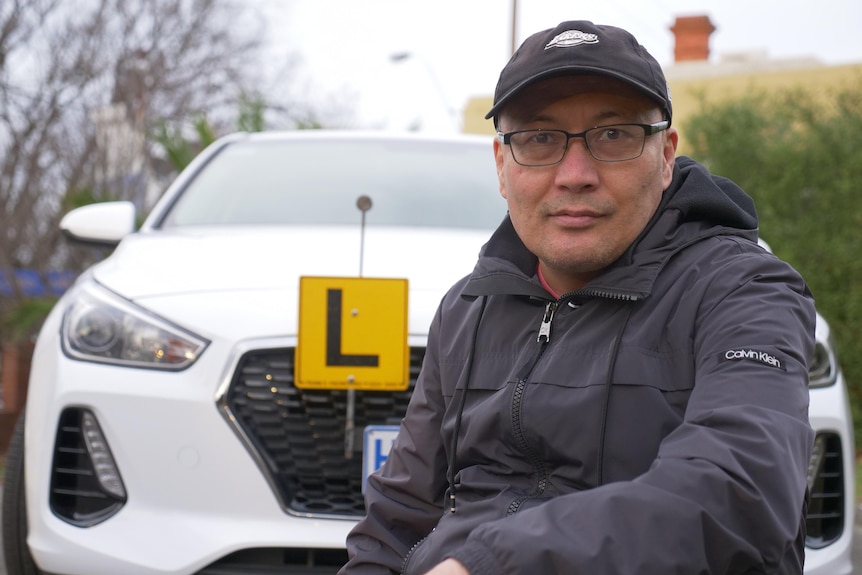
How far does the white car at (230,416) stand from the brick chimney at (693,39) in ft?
91.2

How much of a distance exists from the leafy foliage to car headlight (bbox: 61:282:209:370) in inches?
212

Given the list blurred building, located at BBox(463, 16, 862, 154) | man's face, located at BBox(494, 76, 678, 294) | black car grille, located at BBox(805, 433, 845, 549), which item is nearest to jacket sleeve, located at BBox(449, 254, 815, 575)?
man's face, located at BBox(494, 76, 678, 294)

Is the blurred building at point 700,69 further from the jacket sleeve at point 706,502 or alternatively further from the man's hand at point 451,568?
the man's hand at point 451,568

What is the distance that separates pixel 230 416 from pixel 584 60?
1.59m

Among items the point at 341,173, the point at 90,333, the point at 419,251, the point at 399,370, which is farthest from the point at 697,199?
the point at 341,173

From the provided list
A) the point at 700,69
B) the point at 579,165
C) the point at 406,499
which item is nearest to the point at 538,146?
the point at 579,165

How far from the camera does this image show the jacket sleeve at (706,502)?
4.56 ft

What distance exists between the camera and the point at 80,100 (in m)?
10.7

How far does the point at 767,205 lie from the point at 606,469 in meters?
7.50

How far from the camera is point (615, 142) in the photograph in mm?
1911

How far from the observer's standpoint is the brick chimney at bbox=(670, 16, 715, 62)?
29922 mm

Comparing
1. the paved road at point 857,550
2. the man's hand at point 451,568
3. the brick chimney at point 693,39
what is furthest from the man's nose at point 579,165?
the brick chimney at point 693,39

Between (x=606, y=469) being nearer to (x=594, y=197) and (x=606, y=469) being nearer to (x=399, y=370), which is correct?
(x=594, y=197)

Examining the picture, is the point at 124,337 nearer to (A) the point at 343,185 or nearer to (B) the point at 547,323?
(A) the point at 343,185
